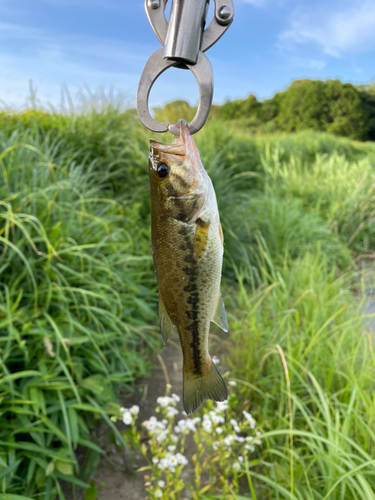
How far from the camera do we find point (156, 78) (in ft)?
2.50

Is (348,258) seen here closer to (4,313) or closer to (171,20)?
(4,313)

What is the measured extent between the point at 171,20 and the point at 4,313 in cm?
207

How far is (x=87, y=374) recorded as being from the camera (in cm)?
246

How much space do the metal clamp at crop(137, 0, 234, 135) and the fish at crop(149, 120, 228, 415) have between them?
7 centimetres

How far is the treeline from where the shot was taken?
92.6ft

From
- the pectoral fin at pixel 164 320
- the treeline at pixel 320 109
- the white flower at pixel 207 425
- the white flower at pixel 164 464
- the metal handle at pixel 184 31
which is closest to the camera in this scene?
the metal handle at pixel 184 31

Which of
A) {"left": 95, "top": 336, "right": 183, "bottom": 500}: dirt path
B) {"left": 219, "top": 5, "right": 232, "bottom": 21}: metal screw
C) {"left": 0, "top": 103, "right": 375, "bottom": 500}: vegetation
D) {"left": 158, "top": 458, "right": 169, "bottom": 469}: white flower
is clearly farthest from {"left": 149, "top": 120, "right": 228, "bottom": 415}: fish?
{"left": 95, "top": 336, "right": 183, "bottom": 500}: dirt path

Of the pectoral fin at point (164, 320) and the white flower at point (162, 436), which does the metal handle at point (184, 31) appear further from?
the white flower at point (162, 436)

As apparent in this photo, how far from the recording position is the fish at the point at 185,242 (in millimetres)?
777

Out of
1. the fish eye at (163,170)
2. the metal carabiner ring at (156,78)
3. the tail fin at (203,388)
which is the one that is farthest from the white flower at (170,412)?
the metal carabiner ring at (156,78)

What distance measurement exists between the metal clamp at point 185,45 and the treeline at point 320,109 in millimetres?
28395

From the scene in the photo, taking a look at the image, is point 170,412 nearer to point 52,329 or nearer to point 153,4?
point 52,329

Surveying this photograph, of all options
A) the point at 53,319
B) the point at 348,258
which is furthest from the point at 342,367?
the point at 348,258

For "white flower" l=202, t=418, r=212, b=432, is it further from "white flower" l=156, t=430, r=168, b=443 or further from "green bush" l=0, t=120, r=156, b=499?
"green bush" l=0, t=120, r=156, b=499
